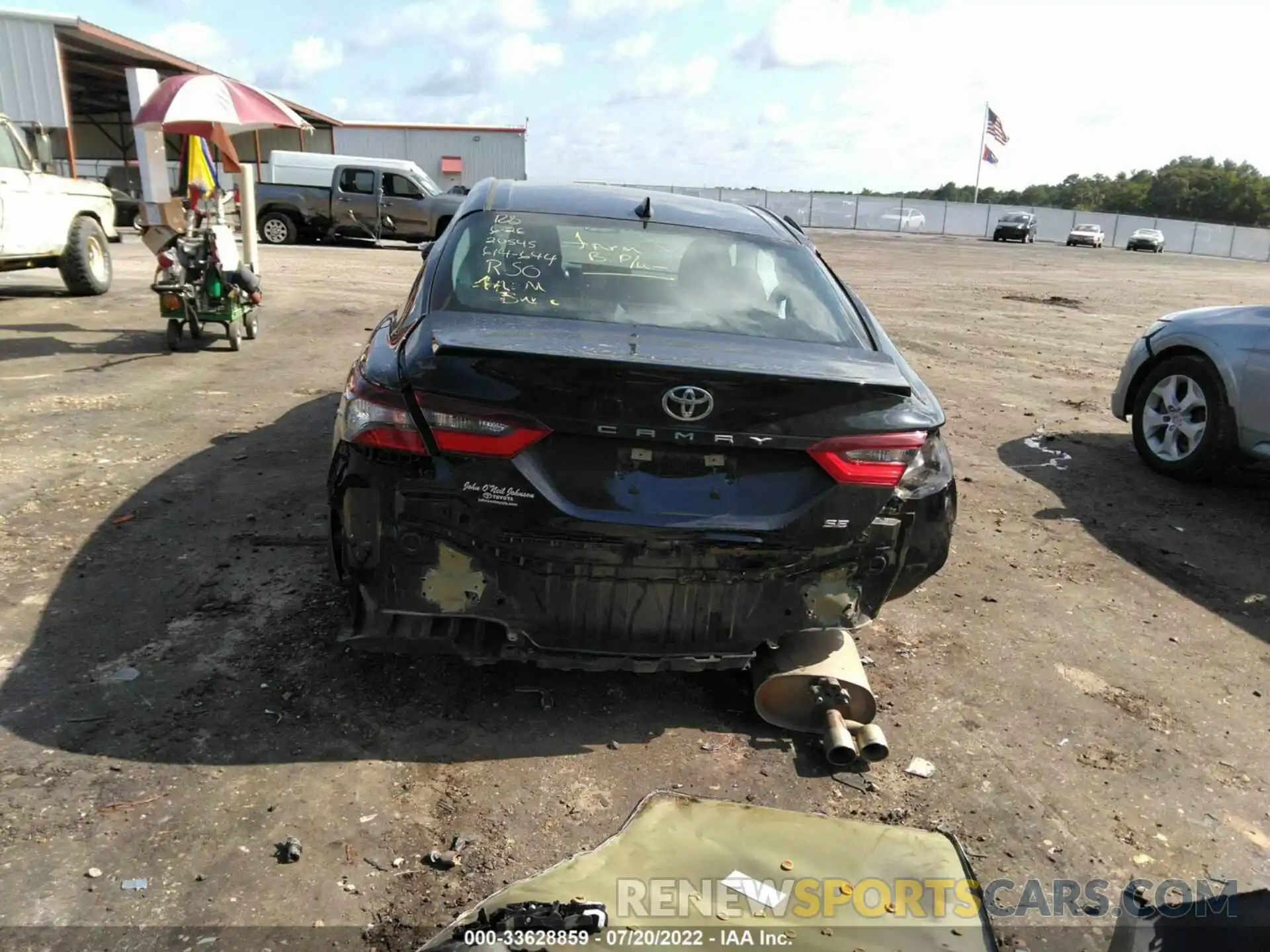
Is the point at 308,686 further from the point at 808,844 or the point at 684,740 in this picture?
the point at 808,844

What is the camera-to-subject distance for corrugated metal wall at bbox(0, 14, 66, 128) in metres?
21.9

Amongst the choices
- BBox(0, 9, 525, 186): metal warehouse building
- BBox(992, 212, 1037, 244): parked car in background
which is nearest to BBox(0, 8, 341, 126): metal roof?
BBox(0, 9, 525, 186): metal warehouse building

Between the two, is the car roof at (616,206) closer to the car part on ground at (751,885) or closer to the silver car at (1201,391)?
the car part on ground at (751,885)

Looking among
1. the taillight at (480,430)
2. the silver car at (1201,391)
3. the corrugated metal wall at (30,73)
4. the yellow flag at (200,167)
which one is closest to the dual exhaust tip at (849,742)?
the taillight at (480,430)

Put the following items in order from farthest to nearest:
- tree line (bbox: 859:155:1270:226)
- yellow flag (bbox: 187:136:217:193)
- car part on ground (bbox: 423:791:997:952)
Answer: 1. tree line (bbox: 859:155:1270:226)
2. yellow flag (bbox: 187:136:217:193)
3. car part on ground (bbox: 423:791:997:952)

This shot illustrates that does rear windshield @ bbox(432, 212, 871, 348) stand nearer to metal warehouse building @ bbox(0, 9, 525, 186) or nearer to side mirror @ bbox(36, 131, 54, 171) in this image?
side mirror @ bbox(36, 131, 54, 171)

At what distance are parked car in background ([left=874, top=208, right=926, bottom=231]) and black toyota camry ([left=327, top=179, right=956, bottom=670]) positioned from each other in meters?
54.7

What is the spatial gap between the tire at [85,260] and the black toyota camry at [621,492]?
1044cm

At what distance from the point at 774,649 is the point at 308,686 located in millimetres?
1656

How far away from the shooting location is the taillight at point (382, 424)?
2.77 metres

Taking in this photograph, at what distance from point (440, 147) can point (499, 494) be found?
34.7 m

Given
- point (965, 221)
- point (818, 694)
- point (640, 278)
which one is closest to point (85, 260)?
point (640, 278)

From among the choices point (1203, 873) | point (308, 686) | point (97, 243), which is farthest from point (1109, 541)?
point (97, 243)

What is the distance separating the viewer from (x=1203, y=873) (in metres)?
2.62
